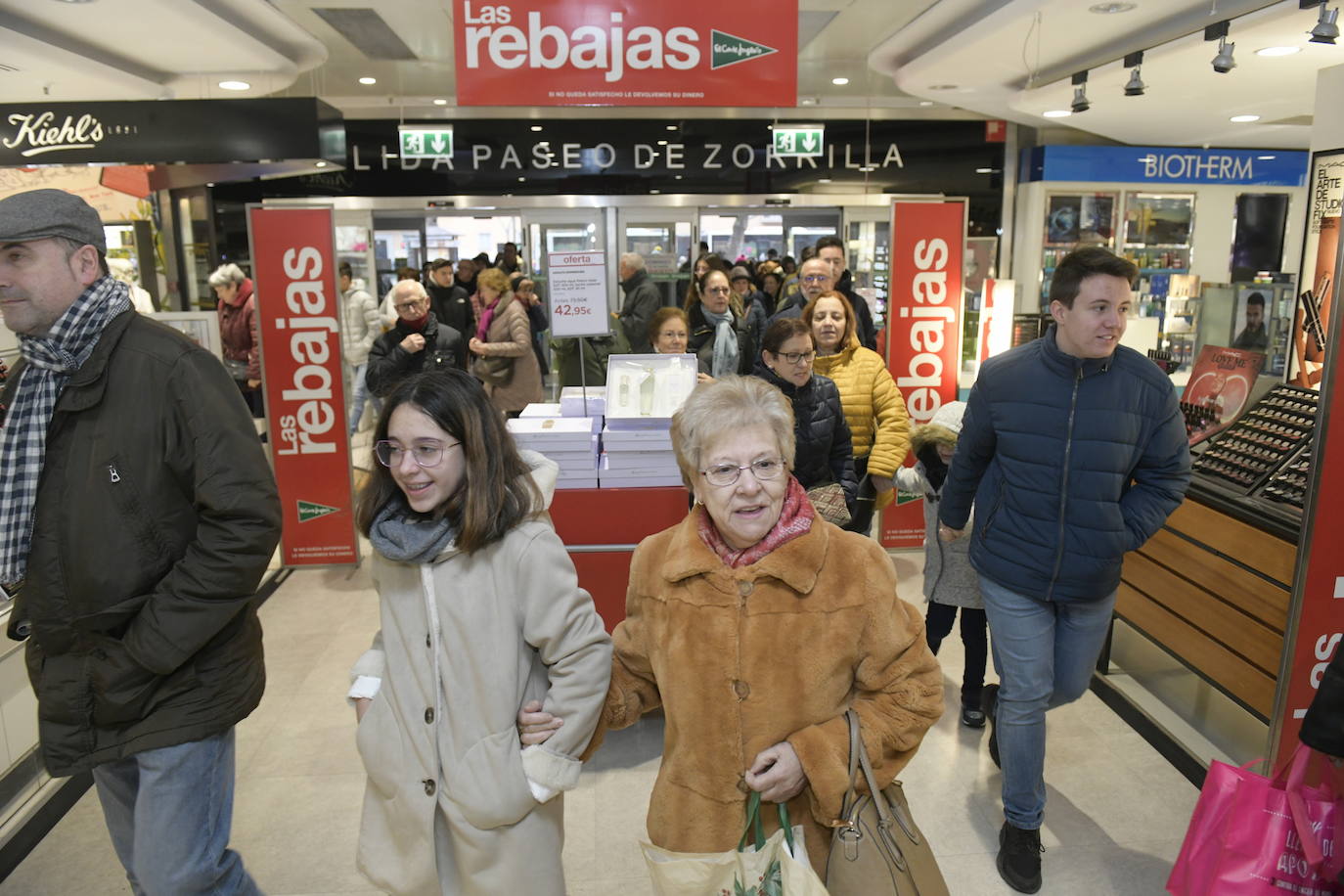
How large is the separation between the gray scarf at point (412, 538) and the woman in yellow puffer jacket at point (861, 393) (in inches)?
105

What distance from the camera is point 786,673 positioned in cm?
166

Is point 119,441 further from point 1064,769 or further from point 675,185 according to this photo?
point 675,185

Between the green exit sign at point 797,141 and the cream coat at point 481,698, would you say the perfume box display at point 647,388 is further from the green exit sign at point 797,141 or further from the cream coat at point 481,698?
the green exit sign at point 797,141

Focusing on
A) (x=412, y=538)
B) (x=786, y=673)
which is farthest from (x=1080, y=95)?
(x=412, y=538)

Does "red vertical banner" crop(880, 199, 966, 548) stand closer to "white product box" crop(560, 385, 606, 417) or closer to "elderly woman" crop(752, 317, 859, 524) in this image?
"elderly woman" crop(752, 317, 859, 524)

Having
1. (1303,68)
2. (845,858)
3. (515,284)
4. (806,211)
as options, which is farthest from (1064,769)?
(806,211)

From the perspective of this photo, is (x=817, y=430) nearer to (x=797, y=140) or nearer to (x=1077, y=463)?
(x=1077, y=463)

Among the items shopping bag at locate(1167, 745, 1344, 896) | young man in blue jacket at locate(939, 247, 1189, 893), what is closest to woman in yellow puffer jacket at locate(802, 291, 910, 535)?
young man in blue jacket at locate(939, 247, 1189, 893)

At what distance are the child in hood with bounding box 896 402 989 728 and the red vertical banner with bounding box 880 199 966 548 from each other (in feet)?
5.86

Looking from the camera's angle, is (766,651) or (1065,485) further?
(1065,485)

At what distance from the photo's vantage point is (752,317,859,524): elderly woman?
3.44 meters

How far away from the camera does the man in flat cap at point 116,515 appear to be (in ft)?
6.14

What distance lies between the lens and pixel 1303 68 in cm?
654

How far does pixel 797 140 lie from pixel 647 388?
583cm
